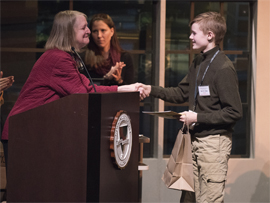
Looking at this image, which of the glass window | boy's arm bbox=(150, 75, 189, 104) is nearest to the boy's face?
boy's arm bbox=(150, 75, 189, 104)

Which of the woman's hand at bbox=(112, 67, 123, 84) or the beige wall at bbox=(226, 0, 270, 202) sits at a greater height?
the woman's hand at bbox=(112, 67, 123, 84)

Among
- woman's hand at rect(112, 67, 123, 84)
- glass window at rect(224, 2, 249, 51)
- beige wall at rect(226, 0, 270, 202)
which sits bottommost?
beige wall at rect(226, 0, 270, 202)

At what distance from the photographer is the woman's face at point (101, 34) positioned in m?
3.29

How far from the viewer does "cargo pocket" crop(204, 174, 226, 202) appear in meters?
2.49

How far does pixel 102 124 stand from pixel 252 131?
8.48 feet

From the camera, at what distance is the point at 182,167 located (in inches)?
97.5

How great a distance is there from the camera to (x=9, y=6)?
3.79m

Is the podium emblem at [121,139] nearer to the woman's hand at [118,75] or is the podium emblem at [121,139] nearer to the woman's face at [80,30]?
the woman's face at [80,30]

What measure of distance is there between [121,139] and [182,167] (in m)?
0.68

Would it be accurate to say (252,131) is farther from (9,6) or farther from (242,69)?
(9,6)

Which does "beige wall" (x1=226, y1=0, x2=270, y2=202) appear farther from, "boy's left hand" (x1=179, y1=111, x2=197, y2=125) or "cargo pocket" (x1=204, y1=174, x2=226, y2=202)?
"boy's left hand" (x1=179, y1=111, x2=197, y2=125)

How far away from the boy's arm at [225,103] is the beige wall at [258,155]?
61.0 inches

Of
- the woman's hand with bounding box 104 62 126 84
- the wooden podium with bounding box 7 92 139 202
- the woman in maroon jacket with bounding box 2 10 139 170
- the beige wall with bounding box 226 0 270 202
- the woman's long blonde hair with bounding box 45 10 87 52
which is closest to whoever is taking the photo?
the wooden podium with bounding box 7 92 139 202

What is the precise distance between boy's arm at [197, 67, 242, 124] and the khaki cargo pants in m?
0.13
